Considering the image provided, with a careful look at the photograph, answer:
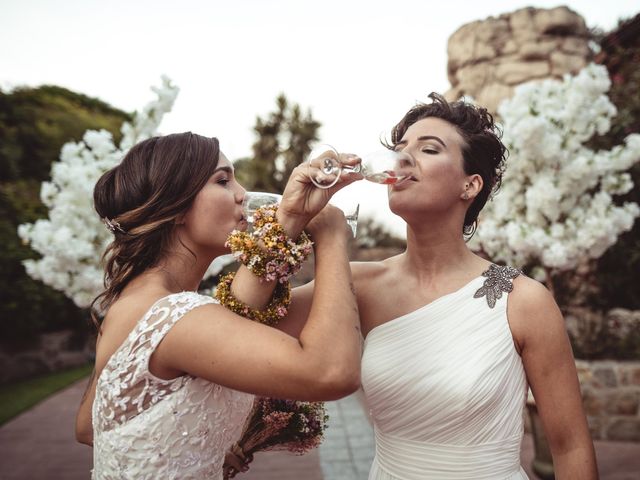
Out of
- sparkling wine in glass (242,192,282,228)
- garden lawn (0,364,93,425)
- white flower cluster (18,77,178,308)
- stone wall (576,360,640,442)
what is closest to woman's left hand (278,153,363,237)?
sparkling wine in glass (242,192,282,228)

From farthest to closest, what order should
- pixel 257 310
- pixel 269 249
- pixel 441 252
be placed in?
pixel 441 252
pixel 257 310
pixel 269 249

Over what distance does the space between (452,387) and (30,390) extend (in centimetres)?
804

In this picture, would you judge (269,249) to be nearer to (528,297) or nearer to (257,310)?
(257,310)

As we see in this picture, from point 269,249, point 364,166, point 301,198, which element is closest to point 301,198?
point 301,198

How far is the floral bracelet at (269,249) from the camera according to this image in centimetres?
152

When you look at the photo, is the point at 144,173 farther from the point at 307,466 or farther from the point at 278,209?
the point at 307,466

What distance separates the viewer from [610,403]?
552cm

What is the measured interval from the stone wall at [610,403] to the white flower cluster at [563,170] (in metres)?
1.95

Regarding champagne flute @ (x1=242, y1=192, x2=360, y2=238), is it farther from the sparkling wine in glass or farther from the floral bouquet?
the floral bouquet

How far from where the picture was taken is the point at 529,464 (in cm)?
503

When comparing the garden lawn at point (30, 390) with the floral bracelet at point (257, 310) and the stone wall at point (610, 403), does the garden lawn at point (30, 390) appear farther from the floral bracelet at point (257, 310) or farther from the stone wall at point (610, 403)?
the stone wall at point (610, 403)

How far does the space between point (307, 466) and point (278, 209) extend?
177 inches

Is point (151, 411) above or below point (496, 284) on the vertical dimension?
below

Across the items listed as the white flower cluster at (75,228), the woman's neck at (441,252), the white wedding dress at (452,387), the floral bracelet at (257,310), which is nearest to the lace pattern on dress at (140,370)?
the floral bracelet at (257,310)
